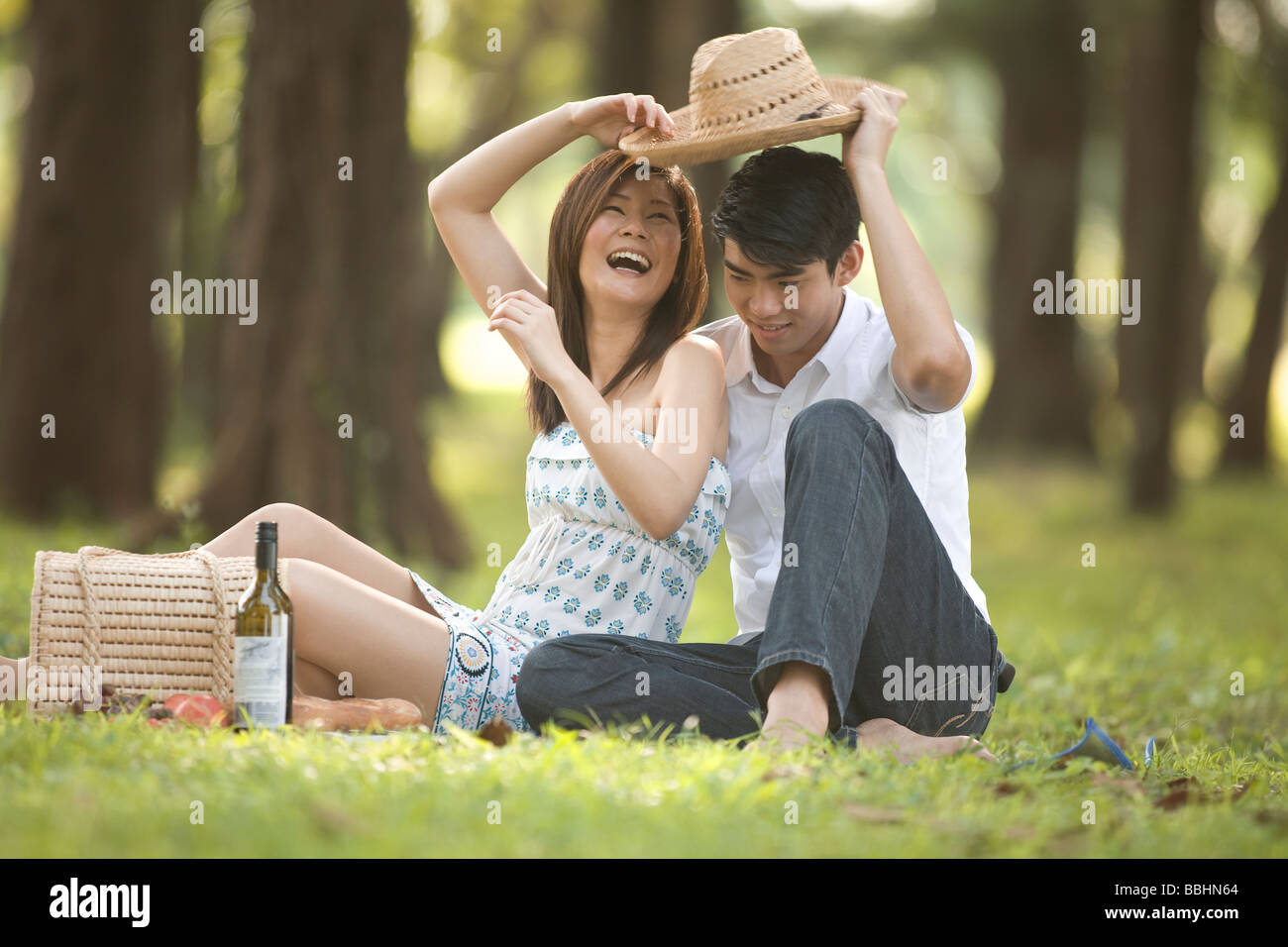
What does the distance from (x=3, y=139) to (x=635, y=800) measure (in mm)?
25721

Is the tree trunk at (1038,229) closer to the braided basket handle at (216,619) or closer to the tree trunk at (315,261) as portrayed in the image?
the tree trunk at (315,261)

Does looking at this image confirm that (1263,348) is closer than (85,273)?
No

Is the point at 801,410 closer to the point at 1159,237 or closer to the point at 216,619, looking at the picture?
the point at 216,619

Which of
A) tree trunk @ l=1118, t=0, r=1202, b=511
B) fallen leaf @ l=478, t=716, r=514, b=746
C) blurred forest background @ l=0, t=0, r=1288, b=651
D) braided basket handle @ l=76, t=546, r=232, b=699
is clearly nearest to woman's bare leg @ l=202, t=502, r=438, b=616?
braided basket handle @ l=76, t=546, r=232, b=699

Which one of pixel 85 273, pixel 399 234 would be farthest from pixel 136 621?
pixel 85 273

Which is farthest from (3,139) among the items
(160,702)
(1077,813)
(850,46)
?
(1077,813)

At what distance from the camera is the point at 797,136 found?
393 cm

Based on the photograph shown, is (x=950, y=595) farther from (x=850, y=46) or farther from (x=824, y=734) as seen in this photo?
(x=850, y=46)

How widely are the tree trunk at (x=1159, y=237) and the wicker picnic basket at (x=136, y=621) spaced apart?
9.85 meters

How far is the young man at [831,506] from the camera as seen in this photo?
3.39m

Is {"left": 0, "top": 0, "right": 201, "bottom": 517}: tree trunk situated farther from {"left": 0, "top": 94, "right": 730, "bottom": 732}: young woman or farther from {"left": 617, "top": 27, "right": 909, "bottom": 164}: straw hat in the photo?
{"left": 617, "top": 27, "right": 909, "bottom": 164}: straw hat

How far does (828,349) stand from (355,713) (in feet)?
5.49

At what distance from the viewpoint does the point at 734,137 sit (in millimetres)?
3896

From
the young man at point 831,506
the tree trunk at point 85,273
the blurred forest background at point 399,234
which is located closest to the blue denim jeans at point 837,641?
the young man at point 831,506
